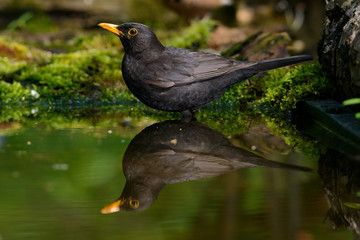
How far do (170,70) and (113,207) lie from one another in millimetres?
2634

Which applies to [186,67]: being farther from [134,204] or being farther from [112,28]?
[134,204]

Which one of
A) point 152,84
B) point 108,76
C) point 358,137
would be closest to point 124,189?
point 358,137

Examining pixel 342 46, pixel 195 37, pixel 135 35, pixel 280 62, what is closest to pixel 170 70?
pixel 135 35

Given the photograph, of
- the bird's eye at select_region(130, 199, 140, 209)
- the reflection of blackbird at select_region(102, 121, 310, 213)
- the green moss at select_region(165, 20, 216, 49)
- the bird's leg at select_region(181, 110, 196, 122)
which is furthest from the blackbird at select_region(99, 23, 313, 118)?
the green moss at select_region(165, 20, 216, 49)

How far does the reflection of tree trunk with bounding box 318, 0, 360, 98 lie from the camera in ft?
14.3

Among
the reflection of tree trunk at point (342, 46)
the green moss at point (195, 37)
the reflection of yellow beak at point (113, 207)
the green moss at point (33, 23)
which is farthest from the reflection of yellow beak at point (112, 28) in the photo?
the green moss at point (33, 23)

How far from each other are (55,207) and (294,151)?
2.04m

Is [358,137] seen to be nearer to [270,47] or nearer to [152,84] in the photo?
[152,84]

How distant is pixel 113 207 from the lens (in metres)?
2.93

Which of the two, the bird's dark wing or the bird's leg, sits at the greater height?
the bird's dark wing

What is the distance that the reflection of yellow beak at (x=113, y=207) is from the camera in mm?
2863

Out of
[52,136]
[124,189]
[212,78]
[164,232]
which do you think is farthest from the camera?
[212,78]

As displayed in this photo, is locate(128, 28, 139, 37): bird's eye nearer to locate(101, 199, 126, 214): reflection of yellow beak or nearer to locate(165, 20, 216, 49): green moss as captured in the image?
locate(101, 199, 126, 214): reflection of yellow beak

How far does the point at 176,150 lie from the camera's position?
4.23 meters
